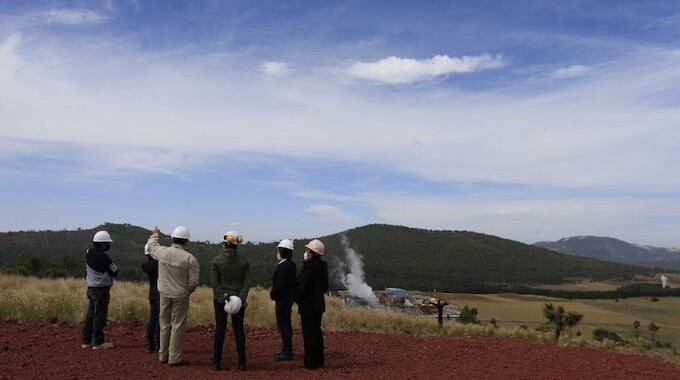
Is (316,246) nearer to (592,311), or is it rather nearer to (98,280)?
(98,280)

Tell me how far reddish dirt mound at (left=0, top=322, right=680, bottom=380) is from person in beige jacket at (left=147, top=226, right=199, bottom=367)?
34cm

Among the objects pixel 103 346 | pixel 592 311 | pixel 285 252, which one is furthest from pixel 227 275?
pixel 592 311

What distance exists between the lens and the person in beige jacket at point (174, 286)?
26.9 ft

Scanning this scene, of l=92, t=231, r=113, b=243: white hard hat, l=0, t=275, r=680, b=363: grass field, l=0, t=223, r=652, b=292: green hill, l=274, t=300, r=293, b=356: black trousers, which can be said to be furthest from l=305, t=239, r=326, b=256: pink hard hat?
l=0, t=223, r=652, b=292: green hill

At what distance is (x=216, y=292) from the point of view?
8.21 m

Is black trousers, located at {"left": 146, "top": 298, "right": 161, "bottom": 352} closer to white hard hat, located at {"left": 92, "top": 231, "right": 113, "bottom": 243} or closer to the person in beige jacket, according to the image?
the person in beige jacket

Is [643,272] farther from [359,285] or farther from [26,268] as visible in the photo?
[26,268]

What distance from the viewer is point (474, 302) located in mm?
65000

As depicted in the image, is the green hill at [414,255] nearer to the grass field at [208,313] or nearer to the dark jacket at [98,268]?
the grass field at [208,313]

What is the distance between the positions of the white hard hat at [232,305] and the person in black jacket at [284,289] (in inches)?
35.7

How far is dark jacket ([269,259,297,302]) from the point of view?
8.96 meters

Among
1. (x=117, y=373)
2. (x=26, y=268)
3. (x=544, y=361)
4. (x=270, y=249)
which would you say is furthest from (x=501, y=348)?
(x=270, y=249)

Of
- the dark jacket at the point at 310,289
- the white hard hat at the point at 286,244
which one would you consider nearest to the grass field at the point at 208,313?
the dark jacket at the point at 310,289

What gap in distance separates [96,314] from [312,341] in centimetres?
351
